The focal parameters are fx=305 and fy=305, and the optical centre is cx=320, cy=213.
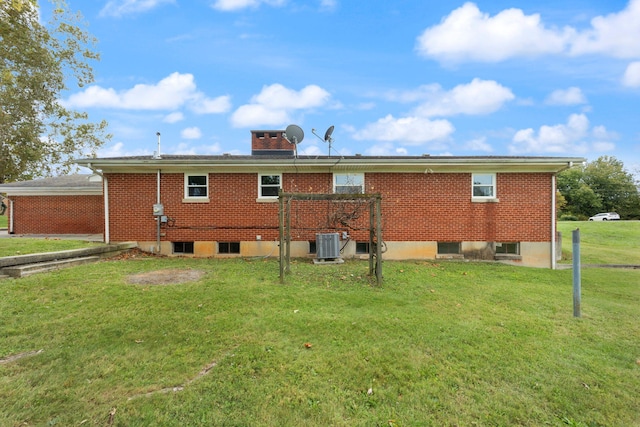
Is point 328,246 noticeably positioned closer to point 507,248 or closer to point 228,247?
point 228,247

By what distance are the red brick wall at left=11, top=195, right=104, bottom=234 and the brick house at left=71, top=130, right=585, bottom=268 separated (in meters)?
4.82

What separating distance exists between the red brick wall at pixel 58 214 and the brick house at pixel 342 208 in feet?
15.8

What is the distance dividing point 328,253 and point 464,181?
5213mm

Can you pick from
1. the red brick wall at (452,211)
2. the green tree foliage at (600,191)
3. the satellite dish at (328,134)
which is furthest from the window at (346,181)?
the green tree foliage at (600,191)

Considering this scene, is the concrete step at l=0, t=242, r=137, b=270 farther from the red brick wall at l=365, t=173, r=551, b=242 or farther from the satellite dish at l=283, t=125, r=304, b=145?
the red brick wall at l=365, t=173, r=551, b=242

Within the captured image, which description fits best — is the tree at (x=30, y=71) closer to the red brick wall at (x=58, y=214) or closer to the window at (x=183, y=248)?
the red brick wall at (x=58, y=214)

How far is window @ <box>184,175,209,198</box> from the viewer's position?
10.4 meters

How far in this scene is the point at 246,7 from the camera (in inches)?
468

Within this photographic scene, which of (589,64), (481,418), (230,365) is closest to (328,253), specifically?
(230,365)

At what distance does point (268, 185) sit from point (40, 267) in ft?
20.2

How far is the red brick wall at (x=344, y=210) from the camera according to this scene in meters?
10.1

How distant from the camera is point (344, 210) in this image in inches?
395

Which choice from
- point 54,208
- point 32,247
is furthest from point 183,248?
point 54,208

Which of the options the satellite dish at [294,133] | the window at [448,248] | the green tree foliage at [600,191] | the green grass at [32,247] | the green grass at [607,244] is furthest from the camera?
the green tree foliage at [600,191]
